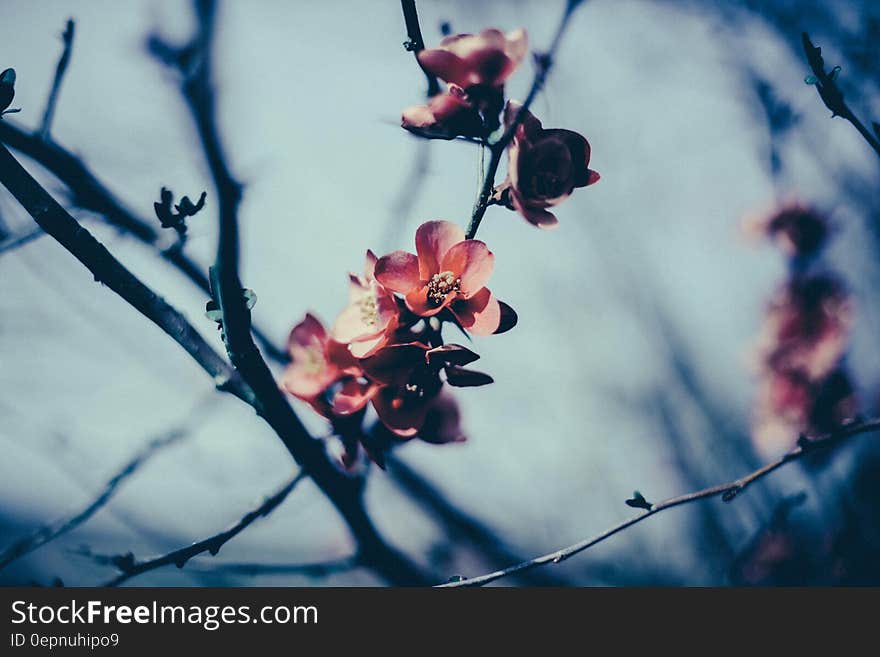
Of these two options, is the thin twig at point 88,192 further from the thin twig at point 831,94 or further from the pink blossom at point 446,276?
the thin twig at point 831,94

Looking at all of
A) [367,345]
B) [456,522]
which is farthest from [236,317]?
[456,522]

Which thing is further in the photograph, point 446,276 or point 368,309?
point 368,309

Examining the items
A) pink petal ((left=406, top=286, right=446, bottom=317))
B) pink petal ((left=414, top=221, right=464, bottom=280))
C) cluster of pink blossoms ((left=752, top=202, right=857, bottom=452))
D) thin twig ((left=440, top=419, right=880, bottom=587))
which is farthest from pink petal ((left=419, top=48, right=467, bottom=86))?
cluster of pink blossoms ((left=752, top=202, right=857, bottom=452))

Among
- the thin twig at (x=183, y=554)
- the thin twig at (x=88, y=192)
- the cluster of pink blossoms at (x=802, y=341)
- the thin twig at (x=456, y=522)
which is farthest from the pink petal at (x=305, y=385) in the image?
the cluster of pink blossoms at (x=802, y=341)

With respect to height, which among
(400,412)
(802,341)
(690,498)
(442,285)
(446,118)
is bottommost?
(690,498)

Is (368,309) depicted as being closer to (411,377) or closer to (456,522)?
(411,377)

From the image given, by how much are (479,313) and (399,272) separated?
147 millimetres

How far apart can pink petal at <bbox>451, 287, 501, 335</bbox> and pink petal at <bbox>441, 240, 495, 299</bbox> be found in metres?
0.02

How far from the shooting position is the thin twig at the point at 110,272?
0.92 meters

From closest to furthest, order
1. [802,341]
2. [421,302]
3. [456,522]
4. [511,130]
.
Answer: [511,130]
[421,302]
[456,522]
[802,341]

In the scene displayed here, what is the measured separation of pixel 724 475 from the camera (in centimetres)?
325

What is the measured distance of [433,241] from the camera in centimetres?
99

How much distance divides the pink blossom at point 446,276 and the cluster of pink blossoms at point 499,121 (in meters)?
0.10

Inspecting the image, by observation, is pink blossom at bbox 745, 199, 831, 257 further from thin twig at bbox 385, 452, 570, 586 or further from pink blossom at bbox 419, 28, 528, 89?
pink blossom at bbox 419, 28, 528, 89
